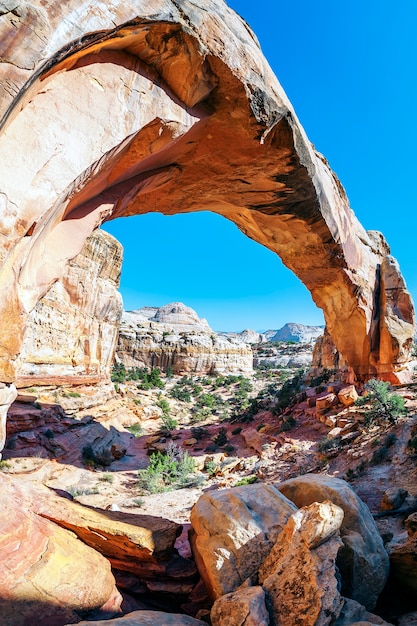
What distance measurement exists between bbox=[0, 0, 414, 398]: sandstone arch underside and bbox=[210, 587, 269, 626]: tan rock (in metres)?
2.75

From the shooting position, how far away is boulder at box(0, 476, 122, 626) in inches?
Result: 96.3

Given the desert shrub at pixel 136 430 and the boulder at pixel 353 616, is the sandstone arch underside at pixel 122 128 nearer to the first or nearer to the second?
the boulder at pixel 353 616

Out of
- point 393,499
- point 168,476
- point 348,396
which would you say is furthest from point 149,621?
point 348,396

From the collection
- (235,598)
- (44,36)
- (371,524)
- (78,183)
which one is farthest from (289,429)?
(44,36)

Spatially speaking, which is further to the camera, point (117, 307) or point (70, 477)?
point (117, 307)

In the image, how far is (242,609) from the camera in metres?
2.30

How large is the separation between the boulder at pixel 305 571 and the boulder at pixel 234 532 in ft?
0.73

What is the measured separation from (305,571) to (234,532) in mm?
870

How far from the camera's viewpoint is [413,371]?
1253cm

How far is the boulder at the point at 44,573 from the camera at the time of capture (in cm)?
245

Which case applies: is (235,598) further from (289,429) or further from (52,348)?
(52,348)

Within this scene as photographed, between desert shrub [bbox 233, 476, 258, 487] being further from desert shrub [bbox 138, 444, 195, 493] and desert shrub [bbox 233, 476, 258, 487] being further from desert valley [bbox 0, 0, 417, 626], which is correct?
desert shrub [bbox 138, 444, 195, 493]

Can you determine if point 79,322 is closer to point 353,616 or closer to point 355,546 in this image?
point 355,546

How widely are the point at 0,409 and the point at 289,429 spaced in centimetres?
1148
